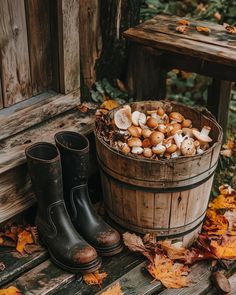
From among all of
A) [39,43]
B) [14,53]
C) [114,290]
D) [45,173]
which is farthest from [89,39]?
[114,290]

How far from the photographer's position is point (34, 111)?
3184 mm

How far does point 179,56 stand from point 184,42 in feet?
0.45

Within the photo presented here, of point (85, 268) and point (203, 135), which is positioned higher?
point (203, 135)

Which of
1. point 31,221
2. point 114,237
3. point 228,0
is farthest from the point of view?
point 228,0

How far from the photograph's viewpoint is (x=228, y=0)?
4957 millimetres

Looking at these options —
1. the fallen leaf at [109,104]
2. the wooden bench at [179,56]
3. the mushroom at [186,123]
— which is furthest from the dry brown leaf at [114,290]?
the wooden bench at [179,56]

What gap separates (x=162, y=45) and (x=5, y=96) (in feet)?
3.07

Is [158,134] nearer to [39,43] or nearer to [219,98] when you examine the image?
[219,98]

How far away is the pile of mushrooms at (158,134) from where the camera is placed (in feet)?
9.37

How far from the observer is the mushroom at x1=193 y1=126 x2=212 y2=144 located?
2.97 m

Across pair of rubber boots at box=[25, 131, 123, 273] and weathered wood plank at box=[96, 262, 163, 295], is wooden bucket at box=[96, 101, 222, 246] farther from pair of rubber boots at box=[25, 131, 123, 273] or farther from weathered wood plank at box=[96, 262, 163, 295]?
weathered wood plank at box=[96, 262, 163, 295]

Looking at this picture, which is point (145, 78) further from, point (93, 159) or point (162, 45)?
point (93, 159)

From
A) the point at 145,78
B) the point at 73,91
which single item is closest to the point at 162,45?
the point at 145,78

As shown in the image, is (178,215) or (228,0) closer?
(178,215)
